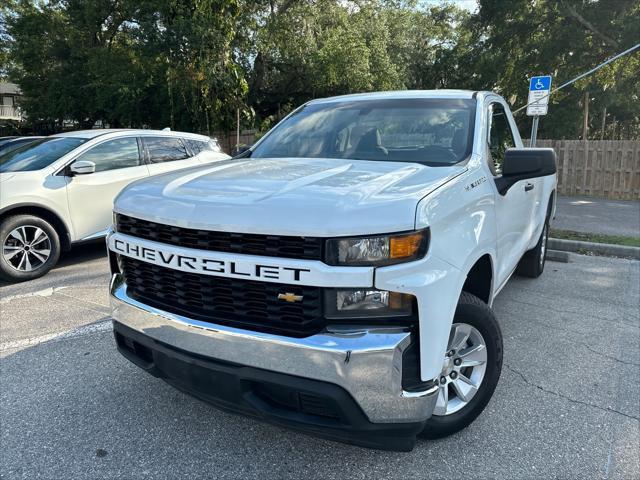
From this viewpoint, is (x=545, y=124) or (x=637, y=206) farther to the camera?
(x=545, y=124)

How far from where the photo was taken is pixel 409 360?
6.90 feet

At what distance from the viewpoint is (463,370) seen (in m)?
2.79

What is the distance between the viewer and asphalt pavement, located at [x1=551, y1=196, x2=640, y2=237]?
885cm

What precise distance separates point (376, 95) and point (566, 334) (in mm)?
2568

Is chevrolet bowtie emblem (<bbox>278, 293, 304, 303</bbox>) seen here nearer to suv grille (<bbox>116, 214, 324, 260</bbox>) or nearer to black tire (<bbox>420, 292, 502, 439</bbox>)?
suv grille (<bbox>116, 214, 324, 260</bbox>)

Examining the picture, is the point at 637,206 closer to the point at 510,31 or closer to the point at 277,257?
the point at 510,31

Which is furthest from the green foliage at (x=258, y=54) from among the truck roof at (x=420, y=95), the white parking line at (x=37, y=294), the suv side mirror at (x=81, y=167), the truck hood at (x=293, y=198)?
the truck hood at (x=293, y=198)

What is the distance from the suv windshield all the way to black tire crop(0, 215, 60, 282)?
68cm

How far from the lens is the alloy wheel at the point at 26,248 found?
5.58 meters

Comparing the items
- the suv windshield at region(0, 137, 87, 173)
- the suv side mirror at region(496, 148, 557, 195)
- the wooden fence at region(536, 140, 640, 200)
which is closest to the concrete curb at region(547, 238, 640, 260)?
the suv side mirror at region(496, 148, 557, 195)

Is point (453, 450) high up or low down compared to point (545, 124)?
down

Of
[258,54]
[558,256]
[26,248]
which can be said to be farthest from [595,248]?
[258,54]

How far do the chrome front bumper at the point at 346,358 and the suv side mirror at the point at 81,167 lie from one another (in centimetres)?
451

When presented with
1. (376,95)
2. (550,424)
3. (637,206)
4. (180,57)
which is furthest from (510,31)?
(550,424)
